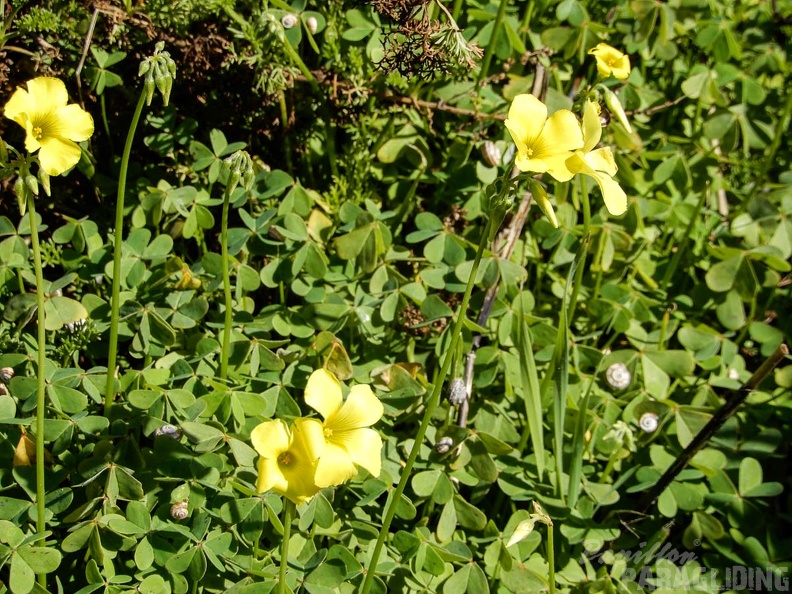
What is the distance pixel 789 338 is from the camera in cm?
264

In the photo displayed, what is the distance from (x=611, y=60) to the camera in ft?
6.77

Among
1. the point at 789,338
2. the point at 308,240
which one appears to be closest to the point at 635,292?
the point at 789,338

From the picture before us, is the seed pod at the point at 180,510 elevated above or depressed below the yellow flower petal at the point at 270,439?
below

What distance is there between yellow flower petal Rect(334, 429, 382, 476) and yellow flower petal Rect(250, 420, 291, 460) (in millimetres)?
116

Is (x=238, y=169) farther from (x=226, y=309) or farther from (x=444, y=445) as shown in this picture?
(x=444, y=445)

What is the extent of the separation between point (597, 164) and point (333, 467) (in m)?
0.78

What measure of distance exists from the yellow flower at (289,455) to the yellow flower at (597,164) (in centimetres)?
69

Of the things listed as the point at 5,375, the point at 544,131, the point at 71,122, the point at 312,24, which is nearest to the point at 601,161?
the point at 544,131

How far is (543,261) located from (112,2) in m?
1.62

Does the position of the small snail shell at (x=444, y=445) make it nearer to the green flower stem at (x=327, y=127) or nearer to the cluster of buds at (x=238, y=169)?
the cluster of buds at (x=238, y=169)

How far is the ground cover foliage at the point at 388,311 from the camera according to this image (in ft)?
5.62

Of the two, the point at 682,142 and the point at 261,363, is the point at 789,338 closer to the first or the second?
the point at 682,142

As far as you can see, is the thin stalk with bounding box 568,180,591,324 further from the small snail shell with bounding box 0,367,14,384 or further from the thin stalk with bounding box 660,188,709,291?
the small snail shell with bounding box 0,367,14,384

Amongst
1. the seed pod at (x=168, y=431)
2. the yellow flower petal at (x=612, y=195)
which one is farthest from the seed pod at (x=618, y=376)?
the seed pod at (x=168, y=431)
